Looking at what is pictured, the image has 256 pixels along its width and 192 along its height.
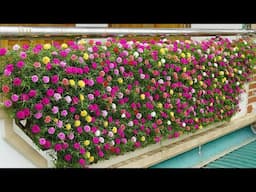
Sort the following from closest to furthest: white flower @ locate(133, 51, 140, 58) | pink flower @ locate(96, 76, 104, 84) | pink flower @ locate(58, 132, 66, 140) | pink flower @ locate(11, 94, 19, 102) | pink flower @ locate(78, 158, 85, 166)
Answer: pink flower @ locate(11, 94, 19, 102) → pink flower @ locate(58, 132, 66, 140) → pink flower @ locate(78, 158, 85, 166) → pink flower @ locate(96, 76, 104, 84) → white flower @ locate(133, 51, 140, 58)

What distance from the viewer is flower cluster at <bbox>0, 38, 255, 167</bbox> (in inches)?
88.4

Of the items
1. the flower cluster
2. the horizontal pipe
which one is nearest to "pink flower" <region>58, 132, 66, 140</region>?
the flower cluster

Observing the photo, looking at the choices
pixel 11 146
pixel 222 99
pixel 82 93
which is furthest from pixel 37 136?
pixel 222 99

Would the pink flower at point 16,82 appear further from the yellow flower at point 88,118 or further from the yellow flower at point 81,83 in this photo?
the yellow flower at point 88,118

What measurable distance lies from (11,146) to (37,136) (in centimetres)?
16

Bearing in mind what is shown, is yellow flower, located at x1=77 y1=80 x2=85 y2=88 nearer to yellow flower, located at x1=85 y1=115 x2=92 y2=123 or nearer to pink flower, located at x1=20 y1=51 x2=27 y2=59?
yellow flower, located at x1=85 y1=115 x2=92 y2=123

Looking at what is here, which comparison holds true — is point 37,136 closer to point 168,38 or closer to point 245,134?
point 168,38

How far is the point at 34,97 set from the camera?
7.29ft

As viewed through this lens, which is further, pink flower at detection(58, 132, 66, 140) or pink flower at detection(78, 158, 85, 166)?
pink flower at detection(78, 158, 85, 166)

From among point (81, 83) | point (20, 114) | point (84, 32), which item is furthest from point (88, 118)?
point (84, 32)

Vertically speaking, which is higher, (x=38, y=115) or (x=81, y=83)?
(x=81, y=83)

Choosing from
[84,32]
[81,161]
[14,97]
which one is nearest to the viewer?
[14,97]

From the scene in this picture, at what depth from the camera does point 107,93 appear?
2645 millimetres

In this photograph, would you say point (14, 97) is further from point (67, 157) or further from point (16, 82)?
point (67, 157)
